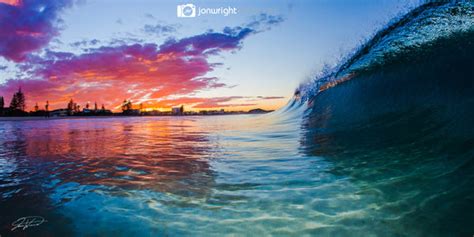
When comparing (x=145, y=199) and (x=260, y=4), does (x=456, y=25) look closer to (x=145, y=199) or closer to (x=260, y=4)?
(x=260, y=4)

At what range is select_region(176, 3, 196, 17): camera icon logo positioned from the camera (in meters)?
3.19

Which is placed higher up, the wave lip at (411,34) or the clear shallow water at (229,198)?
the wave lip at (411,34)

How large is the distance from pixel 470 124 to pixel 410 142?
0.51 metres

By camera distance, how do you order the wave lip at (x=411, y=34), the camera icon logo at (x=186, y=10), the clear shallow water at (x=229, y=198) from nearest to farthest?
the clear shallow water at (x=229, y=198) → the camera icon logo at (x=186, y=10) → the wave lip at (x=411, y=34)

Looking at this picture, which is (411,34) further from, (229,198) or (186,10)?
(229,198)
